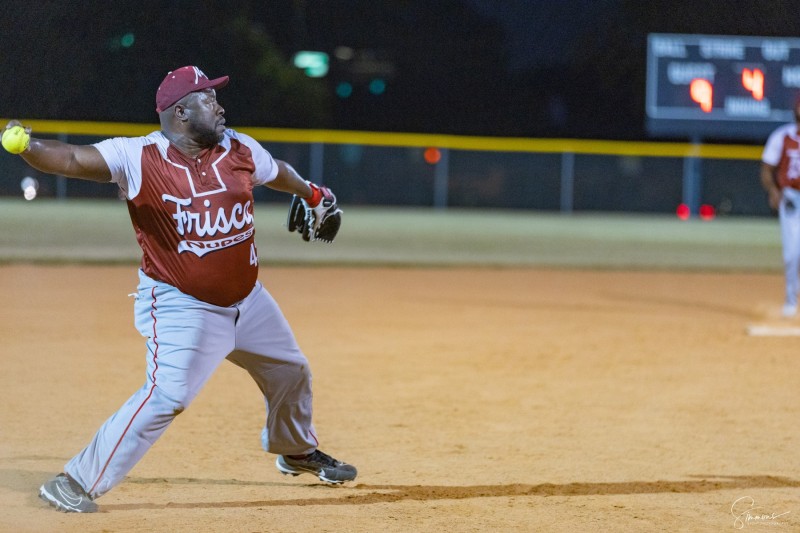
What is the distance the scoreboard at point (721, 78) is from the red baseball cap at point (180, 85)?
13.9m

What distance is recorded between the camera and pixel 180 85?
3930 millimetres

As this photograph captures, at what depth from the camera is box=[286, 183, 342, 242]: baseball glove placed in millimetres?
4570

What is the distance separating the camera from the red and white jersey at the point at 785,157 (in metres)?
9.05

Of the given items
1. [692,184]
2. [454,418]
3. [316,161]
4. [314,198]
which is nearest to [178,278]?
[314,198]

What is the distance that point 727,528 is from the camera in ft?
12.8

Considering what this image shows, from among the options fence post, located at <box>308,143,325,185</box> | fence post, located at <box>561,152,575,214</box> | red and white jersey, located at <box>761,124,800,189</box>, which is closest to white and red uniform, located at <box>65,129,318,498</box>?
red and white jersey, located at <box>761,124,800,189</box>

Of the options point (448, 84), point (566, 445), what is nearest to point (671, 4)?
point (448, 84)

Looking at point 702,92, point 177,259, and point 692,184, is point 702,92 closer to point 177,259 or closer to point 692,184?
point 692,184

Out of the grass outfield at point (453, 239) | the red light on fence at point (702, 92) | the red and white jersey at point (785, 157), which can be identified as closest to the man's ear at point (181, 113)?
the red and white jersey at point (785, 157)

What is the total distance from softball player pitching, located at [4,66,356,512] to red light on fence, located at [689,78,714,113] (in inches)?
552

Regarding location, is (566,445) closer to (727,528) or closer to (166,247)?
(727,528)

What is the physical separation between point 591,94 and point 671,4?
365 cm

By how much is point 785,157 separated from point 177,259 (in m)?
6.77

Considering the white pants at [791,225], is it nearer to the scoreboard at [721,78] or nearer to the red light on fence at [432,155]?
the scoreboard at [721,78]
